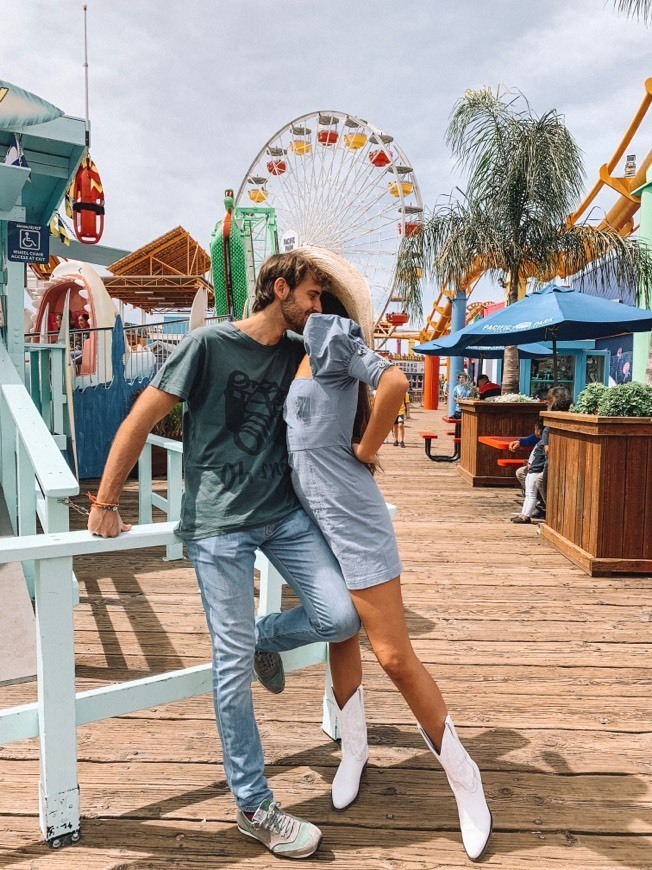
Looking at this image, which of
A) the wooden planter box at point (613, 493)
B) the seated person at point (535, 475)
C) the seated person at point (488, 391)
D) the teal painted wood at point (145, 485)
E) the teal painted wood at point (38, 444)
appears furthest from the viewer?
the seated person at point (488, 391)

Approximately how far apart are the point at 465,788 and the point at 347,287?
4.55 feet

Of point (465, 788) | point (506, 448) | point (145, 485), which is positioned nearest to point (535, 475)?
point (506, 448)

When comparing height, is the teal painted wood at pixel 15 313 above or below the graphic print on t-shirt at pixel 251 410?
above

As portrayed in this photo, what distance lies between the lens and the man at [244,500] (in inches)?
68.7

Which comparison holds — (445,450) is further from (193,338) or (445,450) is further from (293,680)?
(193,338)

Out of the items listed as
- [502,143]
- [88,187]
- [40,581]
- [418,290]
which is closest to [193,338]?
[40,581]

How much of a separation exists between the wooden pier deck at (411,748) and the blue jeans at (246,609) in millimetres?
266

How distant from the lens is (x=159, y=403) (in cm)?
176

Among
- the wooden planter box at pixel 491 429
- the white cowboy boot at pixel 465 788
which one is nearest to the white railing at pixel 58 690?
the white cowboy boot at pixel 465 788

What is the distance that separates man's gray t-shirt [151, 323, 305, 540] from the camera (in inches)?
70.4

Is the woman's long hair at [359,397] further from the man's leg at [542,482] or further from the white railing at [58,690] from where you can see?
the man's leg at [542,482]

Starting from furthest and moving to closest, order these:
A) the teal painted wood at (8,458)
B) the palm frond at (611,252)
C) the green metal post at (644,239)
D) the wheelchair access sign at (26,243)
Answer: the green metal post at (644,239), the palm frond at (611,252), the wheelchair access sign at (26,243), the teal painted wood at (8,458)

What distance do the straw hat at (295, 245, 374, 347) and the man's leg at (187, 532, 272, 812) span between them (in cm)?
66

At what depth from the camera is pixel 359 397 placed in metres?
1.92
